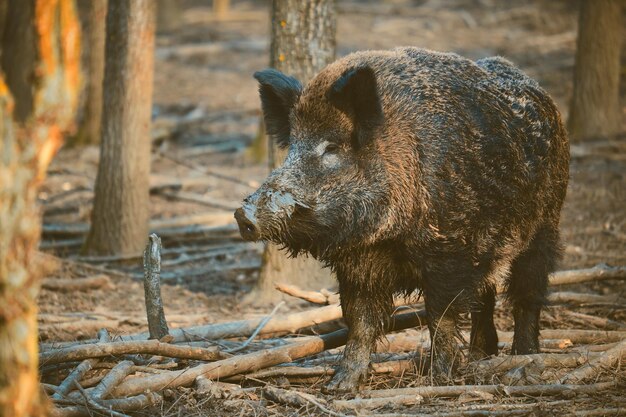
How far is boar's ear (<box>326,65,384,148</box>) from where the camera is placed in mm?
5469

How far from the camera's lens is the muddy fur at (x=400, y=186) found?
5520 mm

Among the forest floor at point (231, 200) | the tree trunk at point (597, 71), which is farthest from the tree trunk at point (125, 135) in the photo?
the tree trunk at point (597, 71)

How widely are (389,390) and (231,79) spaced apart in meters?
17.0

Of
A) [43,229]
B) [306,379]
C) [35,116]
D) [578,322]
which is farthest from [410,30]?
[35,116]

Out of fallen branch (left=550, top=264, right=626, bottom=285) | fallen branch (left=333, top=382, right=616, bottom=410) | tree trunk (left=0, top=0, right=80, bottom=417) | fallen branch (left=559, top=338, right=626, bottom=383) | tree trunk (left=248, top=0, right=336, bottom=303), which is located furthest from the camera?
→ tree trunk (left=248, top=0, right=336, bottom=303)

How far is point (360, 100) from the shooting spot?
556cm

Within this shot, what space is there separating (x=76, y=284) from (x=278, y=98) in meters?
3.89

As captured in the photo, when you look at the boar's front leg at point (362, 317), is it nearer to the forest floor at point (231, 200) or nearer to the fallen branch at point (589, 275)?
the forest floor at point (231, 200)

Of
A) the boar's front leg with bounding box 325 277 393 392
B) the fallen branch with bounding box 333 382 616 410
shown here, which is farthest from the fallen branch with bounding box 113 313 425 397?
the fallen branch with bounding box 333 382 616 410

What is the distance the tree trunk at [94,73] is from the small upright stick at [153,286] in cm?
817

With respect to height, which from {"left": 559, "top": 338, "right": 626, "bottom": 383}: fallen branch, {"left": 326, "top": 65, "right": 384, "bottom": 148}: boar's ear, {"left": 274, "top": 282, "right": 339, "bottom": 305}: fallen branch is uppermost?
{"left": 326, "top": 65, "right": 384, "bottom": 148}: boar's ear

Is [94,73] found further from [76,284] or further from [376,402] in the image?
[376,402]

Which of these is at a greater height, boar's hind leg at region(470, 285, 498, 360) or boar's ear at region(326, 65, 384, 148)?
boar's ear at region(326, 65, 384, 148)

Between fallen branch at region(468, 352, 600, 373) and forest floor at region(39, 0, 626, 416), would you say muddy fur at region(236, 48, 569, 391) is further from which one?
forest floor at region(39, 0, 626, 416)
